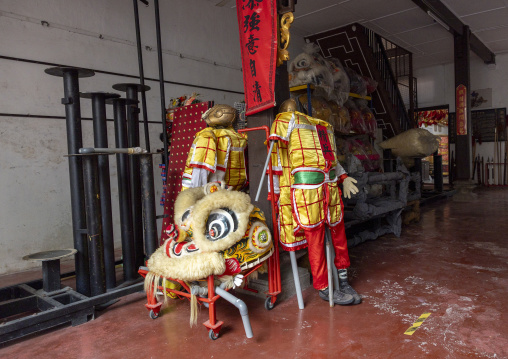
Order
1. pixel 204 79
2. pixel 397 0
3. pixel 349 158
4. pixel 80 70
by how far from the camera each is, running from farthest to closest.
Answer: pixel 397 0 → pixel 204 79 → pixel 349 158 → pixel 80 70

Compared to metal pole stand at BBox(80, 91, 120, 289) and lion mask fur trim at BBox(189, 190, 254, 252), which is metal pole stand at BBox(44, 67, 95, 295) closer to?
metal pole stand at BBox(80, 91, 120, 289)

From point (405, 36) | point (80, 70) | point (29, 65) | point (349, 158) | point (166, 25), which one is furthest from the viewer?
point (405, 36)

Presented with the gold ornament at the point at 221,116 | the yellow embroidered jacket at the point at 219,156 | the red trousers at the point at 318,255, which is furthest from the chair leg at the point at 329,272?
the gold ornament at the point at 221,116

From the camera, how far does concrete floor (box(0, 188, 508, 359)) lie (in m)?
2.11

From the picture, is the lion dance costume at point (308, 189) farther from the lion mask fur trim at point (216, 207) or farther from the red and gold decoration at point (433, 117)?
the red and gold decoration at point (433, 117)

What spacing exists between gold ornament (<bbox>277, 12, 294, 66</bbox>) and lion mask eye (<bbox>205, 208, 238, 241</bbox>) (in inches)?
48.1

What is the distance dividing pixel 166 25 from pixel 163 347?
4.35 m

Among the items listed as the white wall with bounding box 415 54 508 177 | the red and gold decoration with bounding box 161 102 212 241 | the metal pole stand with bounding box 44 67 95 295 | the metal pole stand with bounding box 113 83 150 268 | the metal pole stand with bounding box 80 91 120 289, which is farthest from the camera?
the white wall with bounding box 415 54 508 177

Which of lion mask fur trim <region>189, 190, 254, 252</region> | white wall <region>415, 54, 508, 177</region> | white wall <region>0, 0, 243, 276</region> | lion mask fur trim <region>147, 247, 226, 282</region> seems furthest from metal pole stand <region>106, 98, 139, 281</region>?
white wall <region>415, 54, 508, 177</region>

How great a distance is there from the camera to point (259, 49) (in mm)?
2664

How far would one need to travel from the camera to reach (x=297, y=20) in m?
6.89

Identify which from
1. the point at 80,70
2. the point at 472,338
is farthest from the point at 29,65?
the point at 472,338

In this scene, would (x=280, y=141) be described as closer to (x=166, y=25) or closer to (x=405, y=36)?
(x=166, y=25)

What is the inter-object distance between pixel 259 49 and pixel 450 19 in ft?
20.3
